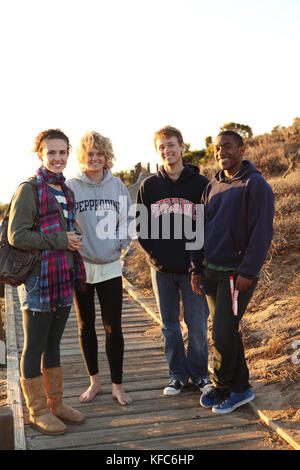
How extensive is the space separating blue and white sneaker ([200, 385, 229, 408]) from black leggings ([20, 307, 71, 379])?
128cm

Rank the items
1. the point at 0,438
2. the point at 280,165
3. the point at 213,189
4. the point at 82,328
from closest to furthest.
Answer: the point at 0,438
the point at 213,189
the point at 82,328
the point at 280,165

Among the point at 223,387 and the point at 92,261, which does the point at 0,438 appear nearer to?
the point at 92,261

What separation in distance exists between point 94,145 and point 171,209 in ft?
2.72

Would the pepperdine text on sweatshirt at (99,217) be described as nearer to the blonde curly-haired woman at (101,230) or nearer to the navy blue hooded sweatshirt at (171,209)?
the blonde curly-haired woman at (101,230)

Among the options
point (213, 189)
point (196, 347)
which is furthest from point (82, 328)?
point (213, 189)

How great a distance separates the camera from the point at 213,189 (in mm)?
3855

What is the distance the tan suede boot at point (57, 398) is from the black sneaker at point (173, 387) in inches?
33.5

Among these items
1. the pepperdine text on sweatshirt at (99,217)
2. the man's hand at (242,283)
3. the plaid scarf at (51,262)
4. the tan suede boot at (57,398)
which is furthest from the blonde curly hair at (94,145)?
the tan suede boot at (57,398)

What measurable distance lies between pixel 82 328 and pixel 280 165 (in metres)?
8.37

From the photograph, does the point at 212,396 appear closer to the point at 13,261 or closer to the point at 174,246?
the point at 174,246

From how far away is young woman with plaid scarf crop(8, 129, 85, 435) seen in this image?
11.2 feet

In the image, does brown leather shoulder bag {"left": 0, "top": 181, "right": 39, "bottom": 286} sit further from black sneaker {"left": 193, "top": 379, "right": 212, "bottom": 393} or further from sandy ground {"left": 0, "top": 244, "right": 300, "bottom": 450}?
black sneaker {"left": 193, "top": 379, "right": 212, "bottom": 393}

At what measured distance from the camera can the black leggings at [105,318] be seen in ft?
13.2

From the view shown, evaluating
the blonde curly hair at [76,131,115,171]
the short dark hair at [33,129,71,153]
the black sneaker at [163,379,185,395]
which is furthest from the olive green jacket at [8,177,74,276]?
the black sneaker at [163,379,185,395]
